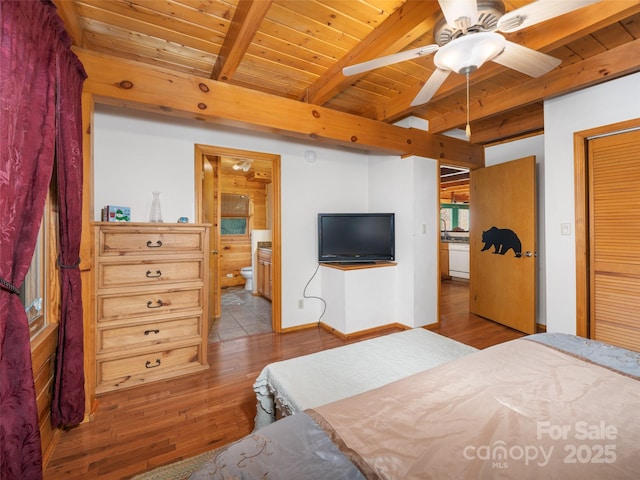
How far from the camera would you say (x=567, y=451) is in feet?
2.36

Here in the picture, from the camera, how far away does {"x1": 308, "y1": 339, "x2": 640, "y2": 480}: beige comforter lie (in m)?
0.69

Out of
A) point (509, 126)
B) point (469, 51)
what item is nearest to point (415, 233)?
point (509, 126)

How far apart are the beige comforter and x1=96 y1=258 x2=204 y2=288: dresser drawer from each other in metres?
1.95

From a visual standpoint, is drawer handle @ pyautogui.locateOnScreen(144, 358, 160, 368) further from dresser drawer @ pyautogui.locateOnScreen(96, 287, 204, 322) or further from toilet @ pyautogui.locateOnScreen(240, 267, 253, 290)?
toilet @ pyautogui.locateOnScreen(240, 267, 253, 290)

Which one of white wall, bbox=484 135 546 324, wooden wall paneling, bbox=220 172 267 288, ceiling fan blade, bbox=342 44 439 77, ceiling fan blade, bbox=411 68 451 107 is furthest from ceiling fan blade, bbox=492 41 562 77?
wooden wall paneling, bbox=220 172 267 288

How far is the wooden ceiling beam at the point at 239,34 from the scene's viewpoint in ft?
5.53

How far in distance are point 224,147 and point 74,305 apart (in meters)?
1.94

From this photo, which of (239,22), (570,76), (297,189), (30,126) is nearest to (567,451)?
(30,126)

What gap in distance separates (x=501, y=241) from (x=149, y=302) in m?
3.84

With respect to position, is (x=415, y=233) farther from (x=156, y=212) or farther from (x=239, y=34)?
(x=156, y=212)

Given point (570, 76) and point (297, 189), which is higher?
point (570, 76)

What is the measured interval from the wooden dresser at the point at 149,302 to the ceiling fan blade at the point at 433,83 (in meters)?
2.00

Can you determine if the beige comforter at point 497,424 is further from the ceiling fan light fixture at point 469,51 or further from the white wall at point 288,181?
the white wall at point 288,181

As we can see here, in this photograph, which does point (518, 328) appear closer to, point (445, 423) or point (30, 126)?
point (445, 423)
